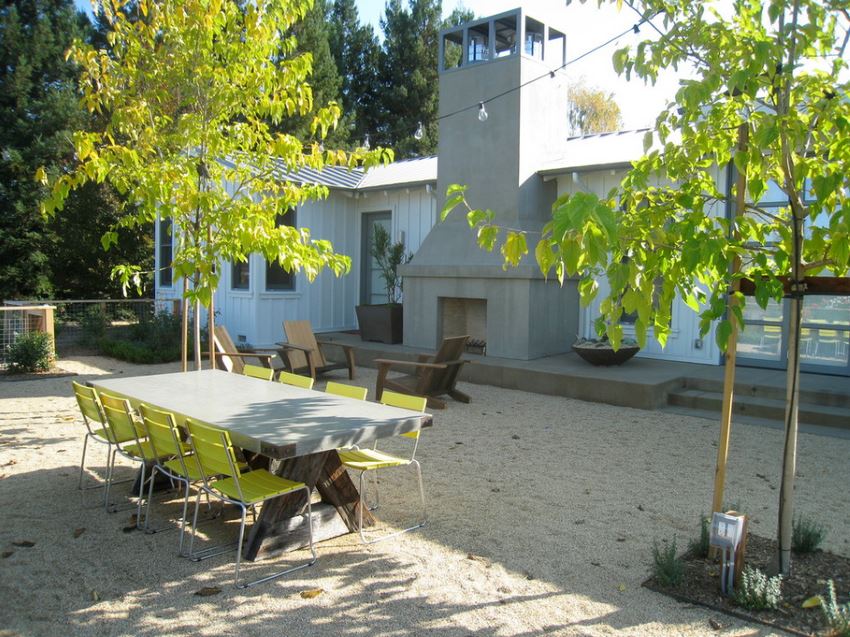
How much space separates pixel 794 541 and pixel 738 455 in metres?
2.52

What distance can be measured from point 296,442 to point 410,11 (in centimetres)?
2556

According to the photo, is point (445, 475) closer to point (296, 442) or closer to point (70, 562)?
point (296, 442)

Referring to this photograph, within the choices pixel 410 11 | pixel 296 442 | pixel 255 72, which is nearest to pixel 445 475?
pixel 296 442

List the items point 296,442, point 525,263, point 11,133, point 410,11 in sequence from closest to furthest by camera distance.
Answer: point 296,442
point 525,263
point 11,133
point 410,11

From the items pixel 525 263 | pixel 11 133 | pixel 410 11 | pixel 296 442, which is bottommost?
pixel 296 442

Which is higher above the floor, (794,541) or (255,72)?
(255,72)

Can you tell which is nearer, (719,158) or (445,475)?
(719,158)

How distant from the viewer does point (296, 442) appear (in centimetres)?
361

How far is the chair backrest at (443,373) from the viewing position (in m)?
8.16

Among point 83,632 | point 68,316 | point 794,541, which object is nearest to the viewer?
point 83,632

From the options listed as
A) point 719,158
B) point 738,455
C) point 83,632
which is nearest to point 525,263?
point 738,455

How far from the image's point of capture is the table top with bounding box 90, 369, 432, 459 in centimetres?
375

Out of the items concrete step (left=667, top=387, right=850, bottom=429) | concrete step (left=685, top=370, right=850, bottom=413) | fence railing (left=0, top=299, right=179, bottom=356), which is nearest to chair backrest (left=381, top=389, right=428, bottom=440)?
concrete step (left=667, top=387, right=850, bottom=429)

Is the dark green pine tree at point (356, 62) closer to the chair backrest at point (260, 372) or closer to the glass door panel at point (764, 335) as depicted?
the glass door panel at point (764, 335)
